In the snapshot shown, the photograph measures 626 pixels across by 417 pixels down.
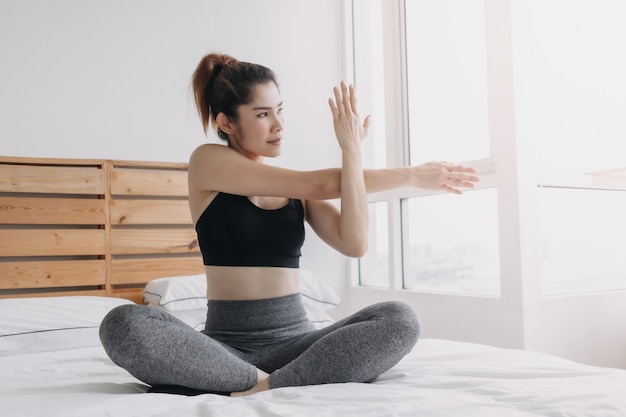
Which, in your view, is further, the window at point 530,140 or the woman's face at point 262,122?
the window at point 530,140

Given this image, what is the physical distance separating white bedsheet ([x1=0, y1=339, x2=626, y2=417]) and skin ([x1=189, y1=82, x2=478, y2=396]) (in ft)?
1.16

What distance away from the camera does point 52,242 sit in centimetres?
286

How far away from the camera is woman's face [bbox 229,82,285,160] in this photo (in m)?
1.79

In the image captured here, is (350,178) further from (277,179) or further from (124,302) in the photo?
(124,302)

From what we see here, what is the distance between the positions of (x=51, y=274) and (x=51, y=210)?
0.28m

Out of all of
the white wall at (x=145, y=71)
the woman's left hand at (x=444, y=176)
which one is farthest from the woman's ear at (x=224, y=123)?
the white wall at (x=145, y=71)

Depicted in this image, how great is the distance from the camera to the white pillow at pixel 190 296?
2.68m

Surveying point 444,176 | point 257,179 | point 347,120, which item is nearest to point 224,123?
point 257,179

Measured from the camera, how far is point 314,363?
1354mm

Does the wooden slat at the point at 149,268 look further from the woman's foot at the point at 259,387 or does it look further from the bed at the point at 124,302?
the woman's foot at the point at 259,387

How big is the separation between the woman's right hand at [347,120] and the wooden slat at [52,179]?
163 cm

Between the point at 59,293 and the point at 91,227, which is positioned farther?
the point at 91,227

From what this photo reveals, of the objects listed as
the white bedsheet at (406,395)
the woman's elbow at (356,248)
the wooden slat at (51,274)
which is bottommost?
the white bedsheet at (406,395)

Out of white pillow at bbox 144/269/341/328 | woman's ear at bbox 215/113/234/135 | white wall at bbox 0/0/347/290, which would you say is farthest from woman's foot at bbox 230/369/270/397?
white wall at bbox 0/0/347/290
